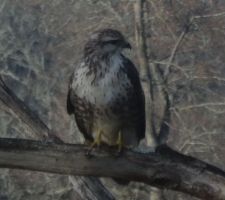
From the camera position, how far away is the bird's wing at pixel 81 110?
4.70m

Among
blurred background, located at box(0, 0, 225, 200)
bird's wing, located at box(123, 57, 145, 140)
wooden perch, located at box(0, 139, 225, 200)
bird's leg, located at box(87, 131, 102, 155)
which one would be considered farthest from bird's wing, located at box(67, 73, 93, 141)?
blurred background, located at box(0, 0, 225, 200)

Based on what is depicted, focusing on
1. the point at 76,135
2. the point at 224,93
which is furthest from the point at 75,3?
the point at 76,135

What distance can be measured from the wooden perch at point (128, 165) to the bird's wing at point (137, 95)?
2.51ft

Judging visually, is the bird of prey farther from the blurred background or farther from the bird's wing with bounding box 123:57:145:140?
the blurred background

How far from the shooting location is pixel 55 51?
1752cm

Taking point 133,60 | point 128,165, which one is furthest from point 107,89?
point 133,60

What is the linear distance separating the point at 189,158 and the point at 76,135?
9.71 metres

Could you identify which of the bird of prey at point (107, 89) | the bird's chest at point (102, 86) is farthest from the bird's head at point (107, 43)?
the bird's chest at point (102, 86)

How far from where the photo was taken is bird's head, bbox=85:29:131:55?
460 cm

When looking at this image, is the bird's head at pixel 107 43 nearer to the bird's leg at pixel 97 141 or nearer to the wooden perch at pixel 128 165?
the bird's leg at pixel 97 141

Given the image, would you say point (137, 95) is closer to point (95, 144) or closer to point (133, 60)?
point (95, 144)

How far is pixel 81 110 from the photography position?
4.82 m

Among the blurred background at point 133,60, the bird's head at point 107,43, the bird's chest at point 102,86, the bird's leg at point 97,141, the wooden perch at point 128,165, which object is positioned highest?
the bird's head at point 107,43

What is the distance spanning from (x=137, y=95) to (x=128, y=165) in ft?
3.19
